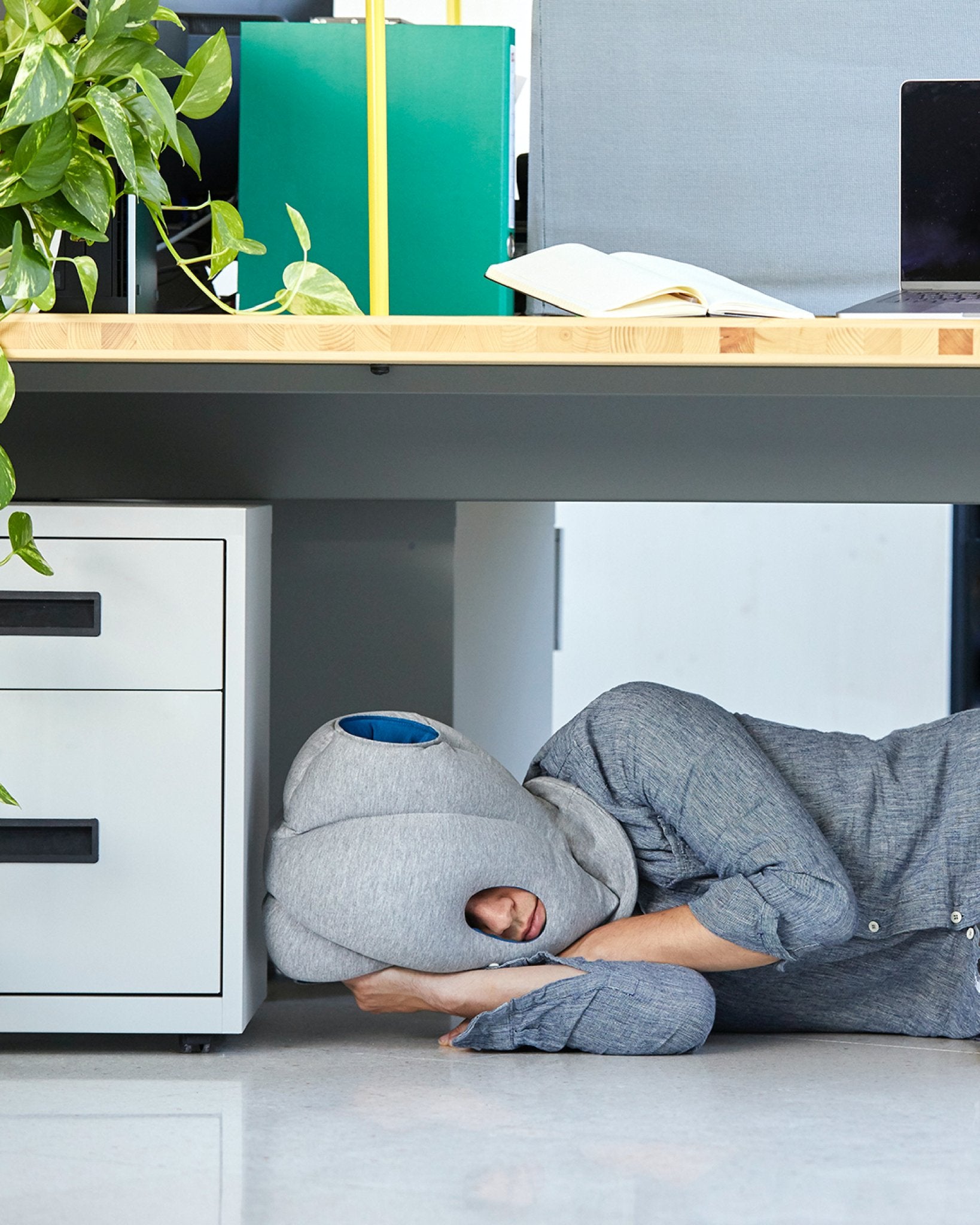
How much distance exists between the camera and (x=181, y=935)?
125cm

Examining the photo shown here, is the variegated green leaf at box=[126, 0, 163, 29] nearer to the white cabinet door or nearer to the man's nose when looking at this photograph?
the white cabinet door

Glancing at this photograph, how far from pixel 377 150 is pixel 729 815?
70 cm

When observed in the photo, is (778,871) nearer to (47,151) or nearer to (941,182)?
(941,182)

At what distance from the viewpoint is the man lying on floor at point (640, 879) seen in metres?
1.21

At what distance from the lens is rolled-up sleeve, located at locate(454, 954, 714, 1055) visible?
1.22 metres

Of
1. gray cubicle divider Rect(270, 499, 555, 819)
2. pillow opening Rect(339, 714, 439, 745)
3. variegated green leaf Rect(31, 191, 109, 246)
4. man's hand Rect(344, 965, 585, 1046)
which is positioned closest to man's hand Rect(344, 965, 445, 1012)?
man's hand Rect(344, 965, 585, 1046)

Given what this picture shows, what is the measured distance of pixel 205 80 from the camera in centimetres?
120

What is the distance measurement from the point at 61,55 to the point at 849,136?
94cm

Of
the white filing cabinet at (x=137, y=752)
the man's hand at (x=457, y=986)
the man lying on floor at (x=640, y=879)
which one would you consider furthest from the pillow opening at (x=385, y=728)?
the man's hand at (x=457, y=986)

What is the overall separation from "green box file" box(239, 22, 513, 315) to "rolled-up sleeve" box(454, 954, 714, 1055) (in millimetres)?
701

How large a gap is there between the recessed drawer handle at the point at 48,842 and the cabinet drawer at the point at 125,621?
0.13 m

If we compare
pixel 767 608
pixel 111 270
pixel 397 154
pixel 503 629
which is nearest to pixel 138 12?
pixel 111 270

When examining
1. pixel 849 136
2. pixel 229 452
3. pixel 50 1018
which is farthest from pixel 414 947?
pixel 849 136

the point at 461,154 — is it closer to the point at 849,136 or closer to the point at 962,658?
the point at 849,136
